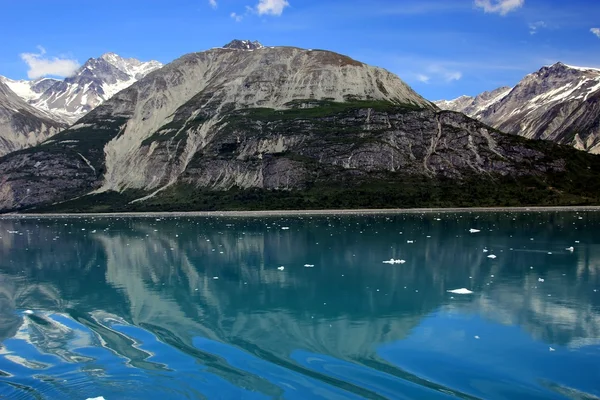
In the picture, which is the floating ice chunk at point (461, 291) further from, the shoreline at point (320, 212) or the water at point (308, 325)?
the shoreline at point (320, 212)

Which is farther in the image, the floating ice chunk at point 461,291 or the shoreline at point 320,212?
the shoreline at point 320,212

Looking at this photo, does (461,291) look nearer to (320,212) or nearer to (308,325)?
(308,325)

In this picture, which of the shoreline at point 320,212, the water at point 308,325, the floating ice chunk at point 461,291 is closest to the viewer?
the water at point 308,325

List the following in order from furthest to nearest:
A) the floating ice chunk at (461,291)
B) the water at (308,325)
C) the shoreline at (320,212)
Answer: the shoreline at (320,212) < the floating ice chunk at (461,291) < the water at (308,325)

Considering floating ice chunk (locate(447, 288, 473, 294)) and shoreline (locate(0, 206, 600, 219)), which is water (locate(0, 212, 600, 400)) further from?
shoreline (locate(0, 206, 600, 219))

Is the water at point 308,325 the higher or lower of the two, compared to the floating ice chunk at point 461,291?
lower

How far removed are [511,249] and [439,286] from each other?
27.1 meters

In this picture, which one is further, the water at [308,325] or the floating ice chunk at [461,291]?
the floating ice chunk at [461,291]

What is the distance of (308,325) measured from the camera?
33.9 metres

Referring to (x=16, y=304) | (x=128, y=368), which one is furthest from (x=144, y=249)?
(x=128, y=368)

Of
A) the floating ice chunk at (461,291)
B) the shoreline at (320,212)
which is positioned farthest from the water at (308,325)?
the shoreline at (320,212)

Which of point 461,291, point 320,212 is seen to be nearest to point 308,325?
point 461,291

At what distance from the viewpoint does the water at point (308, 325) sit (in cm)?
2462

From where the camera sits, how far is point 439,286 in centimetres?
4591
